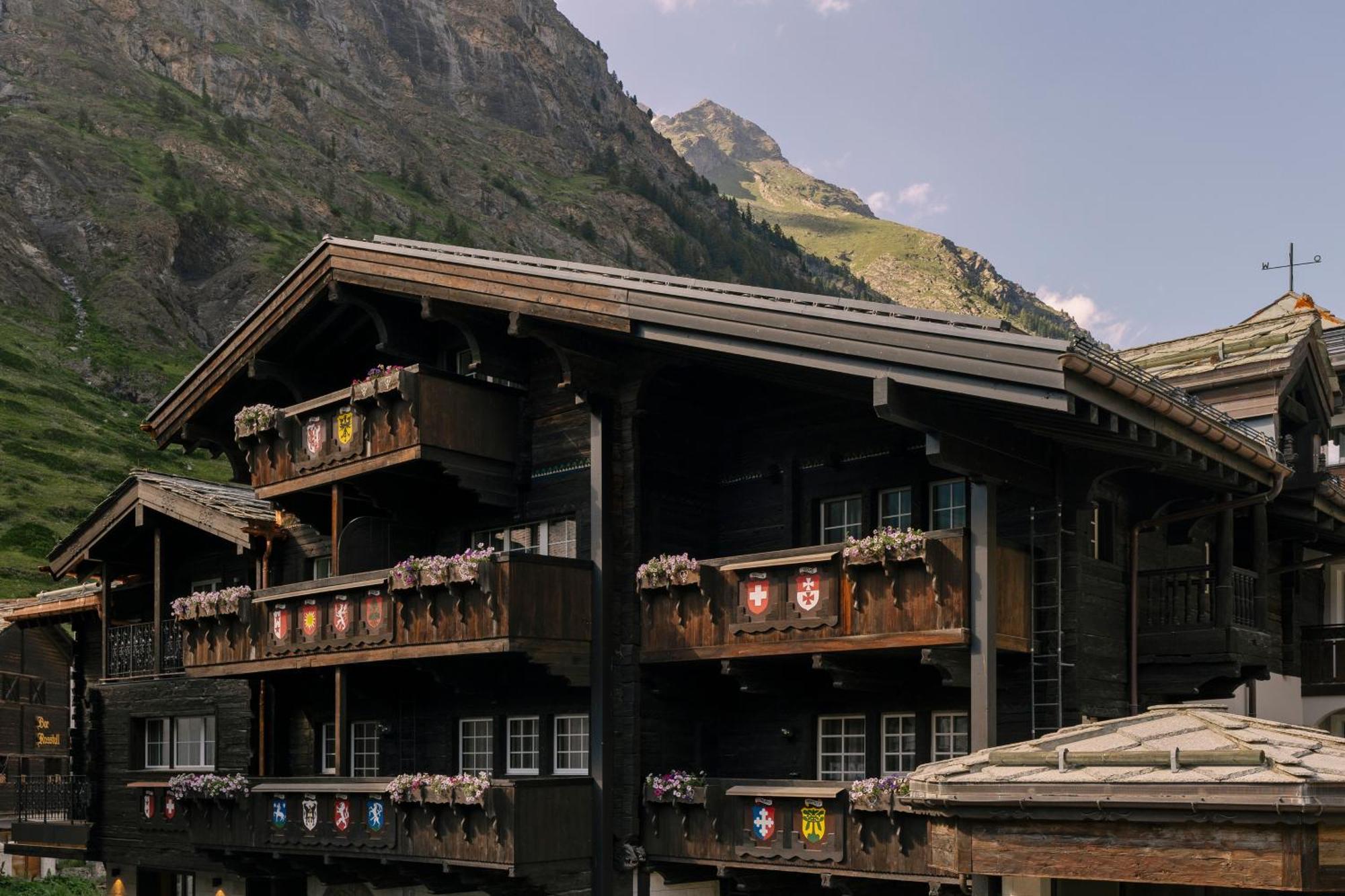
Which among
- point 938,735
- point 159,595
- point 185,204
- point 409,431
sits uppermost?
point 185,204

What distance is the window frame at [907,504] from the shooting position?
66.9 feet

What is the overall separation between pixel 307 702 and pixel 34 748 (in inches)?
1246

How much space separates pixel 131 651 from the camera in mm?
30500

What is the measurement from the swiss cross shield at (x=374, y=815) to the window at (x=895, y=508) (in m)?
8.19

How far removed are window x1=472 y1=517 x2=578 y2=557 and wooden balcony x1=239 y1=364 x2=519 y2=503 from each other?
0.66 m

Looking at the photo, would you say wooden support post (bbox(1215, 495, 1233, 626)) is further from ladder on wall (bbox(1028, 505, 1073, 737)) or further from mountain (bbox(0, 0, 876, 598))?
mountain (bbox(0, 0, 876, 598))

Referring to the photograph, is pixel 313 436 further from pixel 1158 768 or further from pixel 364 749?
pixel 1158 768

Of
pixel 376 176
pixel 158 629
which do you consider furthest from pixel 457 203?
pixel 158 629

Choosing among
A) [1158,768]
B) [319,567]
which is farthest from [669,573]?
[1158,768]

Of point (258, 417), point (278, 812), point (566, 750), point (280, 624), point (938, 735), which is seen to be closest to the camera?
point (938, 735)

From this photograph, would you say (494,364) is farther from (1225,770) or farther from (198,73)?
(198,73)

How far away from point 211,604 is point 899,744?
11833 mm

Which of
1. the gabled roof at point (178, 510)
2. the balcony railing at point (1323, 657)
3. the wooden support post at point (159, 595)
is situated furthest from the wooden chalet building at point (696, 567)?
the wooden support post at point (159, 595)

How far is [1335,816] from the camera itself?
34.2 ft
